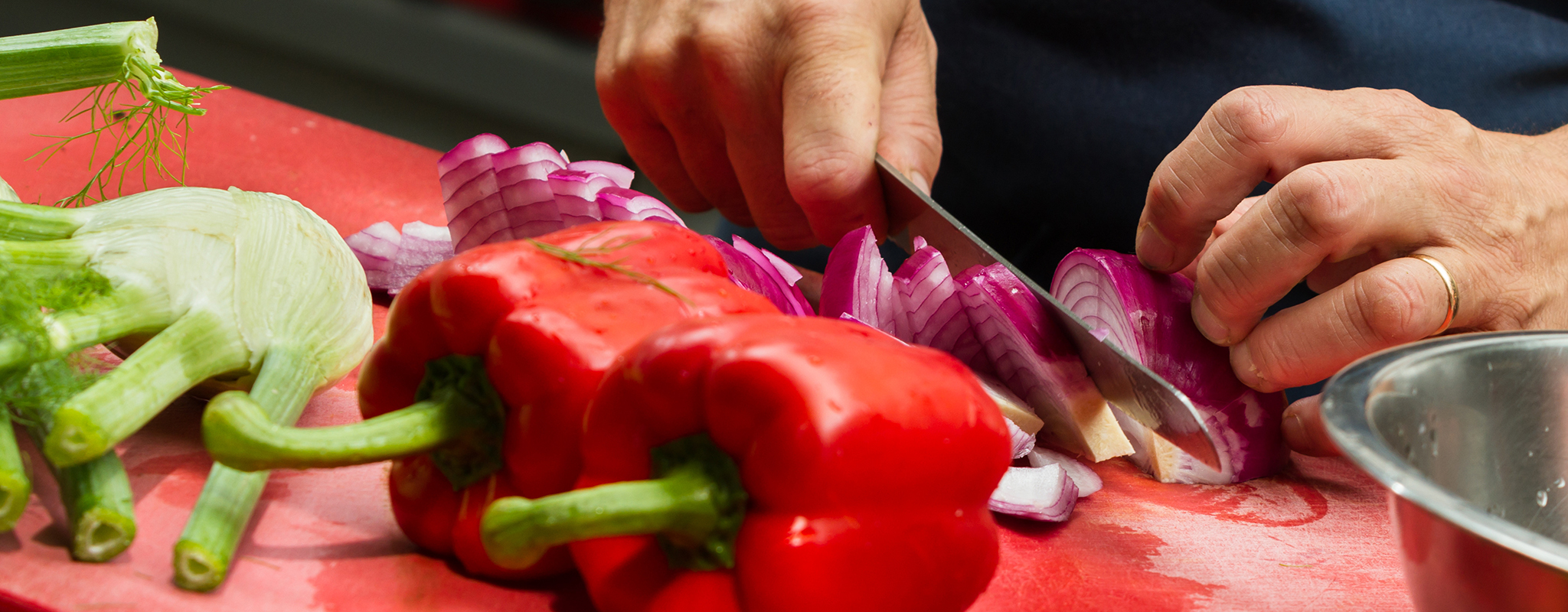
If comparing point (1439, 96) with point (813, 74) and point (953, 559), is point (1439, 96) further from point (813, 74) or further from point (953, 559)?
point (953, 559)

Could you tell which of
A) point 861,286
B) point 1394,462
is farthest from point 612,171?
point 1394,462

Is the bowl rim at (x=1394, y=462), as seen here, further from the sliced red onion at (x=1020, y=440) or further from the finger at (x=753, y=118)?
the finger at (x=753, y=118)

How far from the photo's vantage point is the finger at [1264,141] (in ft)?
3.57

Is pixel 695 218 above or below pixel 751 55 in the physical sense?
below

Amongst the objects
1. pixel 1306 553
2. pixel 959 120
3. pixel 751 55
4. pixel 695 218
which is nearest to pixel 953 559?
pixel 1306 553

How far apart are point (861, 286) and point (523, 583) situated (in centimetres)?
54

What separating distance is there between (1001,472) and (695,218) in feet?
10.8

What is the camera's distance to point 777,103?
1.46 metres

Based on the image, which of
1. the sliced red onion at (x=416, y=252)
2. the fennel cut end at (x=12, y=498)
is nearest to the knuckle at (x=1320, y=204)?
the sliced red onion at (x=416, y=252)

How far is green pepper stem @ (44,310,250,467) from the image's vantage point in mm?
665

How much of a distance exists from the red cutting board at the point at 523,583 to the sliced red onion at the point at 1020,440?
91 millimetres

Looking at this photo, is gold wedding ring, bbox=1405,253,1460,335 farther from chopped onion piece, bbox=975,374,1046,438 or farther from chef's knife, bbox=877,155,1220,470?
chopped onion piece, bbox=975,374,1046,438

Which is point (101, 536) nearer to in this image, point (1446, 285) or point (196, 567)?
point (196, 567)

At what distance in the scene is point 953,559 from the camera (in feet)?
2.11
